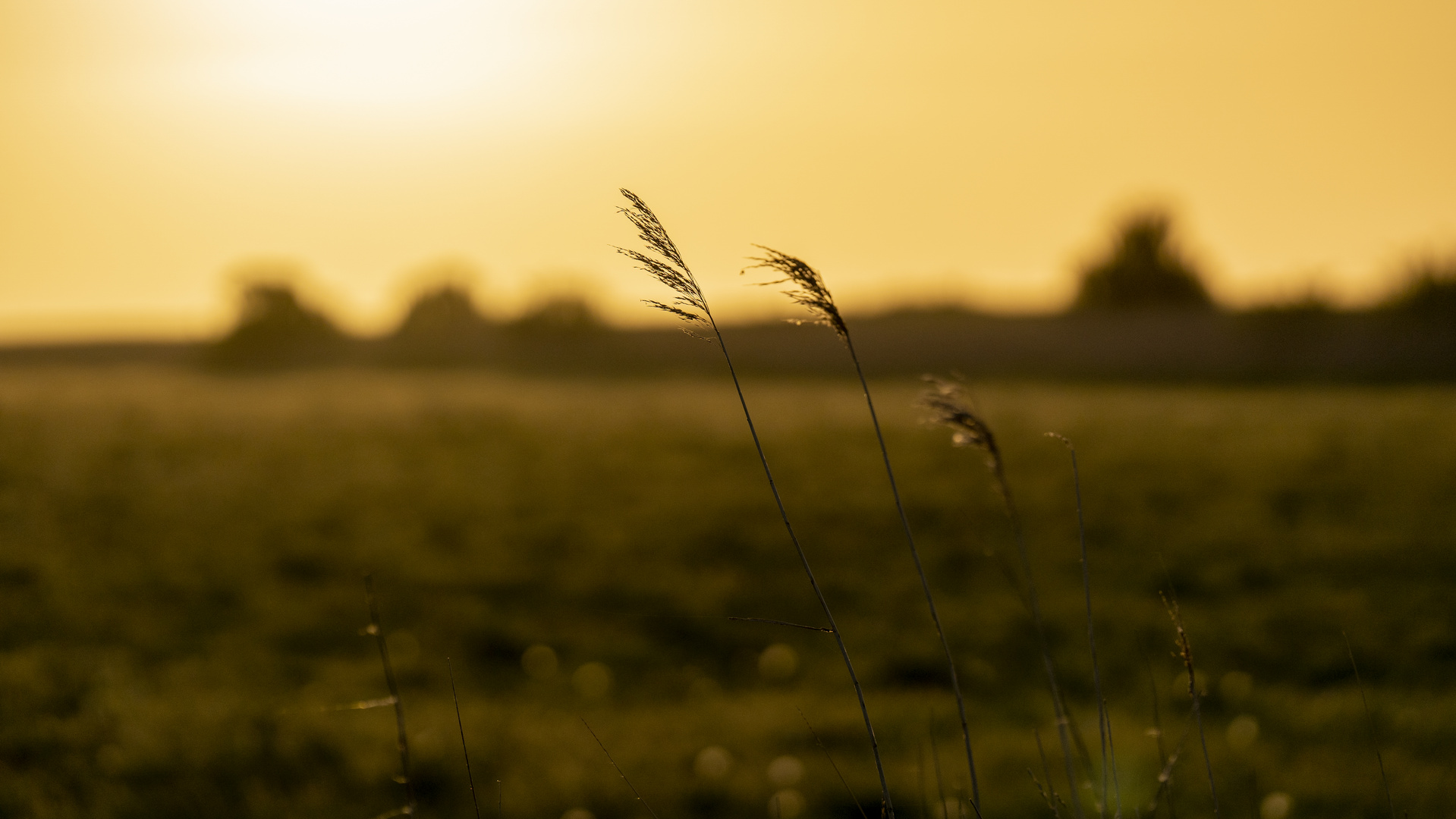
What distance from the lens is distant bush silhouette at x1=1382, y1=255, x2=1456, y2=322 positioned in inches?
1131

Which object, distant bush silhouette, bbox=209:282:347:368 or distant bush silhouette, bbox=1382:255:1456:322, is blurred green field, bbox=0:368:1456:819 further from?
distant bush silhouette, bbox=209:282:347:368

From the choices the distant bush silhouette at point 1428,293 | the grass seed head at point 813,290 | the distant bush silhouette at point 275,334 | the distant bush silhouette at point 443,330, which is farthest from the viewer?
the distant bush silhouette at point 275,334

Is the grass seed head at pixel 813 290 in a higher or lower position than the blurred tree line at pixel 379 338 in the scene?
lower

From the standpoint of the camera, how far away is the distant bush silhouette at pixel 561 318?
40.6 meters

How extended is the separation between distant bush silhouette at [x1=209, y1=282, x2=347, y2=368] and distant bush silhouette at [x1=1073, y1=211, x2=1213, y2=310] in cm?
3201

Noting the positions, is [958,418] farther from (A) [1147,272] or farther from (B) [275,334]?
(A) [1147,272]

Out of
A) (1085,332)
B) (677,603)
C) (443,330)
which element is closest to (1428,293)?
(1085,332)

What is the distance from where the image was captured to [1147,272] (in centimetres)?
4103

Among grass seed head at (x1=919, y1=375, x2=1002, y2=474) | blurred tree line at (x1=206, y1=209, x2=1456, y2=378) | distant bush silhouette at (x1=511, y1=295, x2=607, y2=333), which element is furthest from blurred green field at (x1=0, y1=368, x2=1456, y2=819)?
distant bush silhouette at (x1=511, y1=295, x2=607, y2=333)

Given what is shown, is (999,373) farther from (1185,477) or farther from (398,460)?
(398,460)

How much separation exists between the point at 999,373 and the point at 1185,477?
59.9 feet

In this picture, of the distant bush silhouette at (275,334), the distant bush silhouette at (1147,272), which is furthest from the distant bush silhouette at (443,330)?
the distant bush silhouette at (1147,272)

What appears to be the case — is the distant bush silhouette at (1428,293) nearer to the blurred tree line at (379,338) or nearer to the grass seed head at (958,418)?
the blurred tree line at (379,338)

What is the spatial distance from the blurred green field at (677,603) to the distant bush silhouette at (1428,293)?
16.3m
